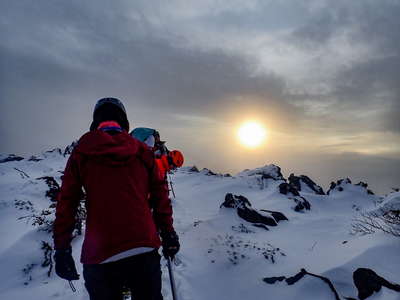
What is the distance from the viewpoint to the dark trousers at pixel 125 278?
100 inches

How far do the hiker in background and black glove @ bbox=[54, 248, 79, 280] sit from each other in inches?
131

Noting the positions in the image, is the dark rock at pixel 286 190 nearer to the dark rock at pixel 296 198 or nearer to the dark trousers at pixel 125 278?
the dark rock at pixel 296 198

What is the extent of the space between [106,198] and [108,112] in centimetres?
104

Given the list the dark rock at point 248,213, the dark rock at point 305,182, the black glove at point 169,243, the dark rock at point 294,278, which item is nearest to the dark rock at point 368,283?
the dark rock at point 294,278

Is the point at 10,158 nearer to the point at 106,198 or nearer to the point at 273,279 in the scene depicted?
the point at 273,279

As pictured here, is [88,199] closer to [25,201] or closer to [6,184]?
[25,201]

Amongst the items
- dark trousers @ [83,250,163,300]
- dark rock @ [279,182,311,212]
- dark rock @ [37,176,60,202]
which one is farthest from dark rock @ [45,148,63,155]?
dark trousers @ [83,250,163,300]

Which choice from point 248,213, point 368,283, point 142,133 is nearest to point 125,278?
point 142,133

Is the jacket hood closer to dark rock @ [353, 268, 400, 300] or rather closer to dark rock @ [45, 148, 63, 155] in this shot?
dark rock @ [353, 268, 400, 300]

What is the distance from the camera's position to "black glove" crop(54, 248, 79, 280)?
9.16ft

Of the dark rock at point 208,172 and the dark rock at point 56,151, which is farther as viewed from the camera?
the dark rock at point 56,151

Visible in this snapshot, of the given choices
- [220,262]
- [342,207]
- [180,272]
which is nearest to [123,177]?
[180,272]

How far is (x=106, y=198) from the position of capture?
8.57ft

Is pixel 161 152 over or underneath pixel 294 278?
over
